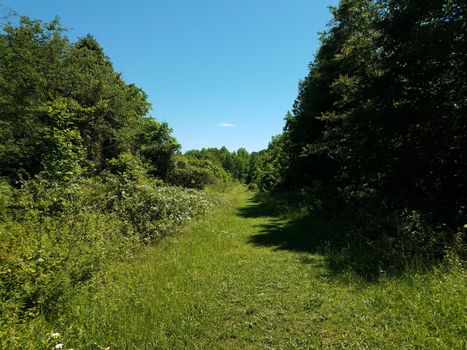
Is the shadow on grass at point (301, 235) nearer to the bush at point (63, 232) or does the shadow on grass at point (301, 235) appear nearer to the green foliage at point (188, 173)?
the bush at point (63, 232)

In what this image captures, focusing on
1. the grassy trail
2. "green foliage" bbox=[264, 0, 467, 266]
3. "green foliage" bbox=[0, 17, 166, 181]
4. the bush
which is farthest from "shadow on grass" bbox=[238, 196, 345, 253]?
"green foliage" bbox=[0, 17, 166, 181]

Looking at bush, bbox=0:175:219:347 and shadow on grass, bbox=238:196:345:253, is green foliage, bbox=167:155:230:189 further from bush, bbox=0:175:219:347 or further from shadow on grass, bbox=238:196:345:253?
shadow on grass, bbox=238:196:345:253

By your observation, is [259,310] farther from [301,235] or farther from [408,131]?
[408,131]

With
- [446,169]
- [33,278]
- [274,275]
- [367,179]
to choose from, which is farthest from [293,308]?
[367,179]

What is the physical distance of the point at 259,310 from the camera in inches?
224

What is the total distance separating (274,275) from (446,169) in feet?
22.9

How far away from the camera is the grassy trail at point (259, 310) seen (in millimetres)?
4562

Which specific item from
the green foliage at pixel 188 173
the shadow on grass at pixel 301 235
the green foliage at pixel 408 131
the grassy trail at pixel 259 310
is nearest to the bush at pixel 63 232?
the grassy trail at pixel 259 310

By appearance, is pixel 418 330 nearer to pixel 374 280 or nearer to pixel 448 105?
pixel 374 280

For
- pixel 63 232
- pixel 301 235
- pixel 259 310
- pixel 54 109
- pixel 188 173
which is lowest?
pixel 259 310

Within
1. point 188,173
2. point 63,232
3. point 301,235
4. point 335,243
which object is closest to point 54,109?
point 63,232

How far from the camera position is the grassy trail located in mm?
4562

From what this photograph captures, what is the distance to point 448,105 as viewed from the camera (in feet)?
32.7

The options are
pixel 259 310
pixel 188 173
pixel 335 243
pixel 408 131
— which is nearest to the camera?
pixel 259 310
